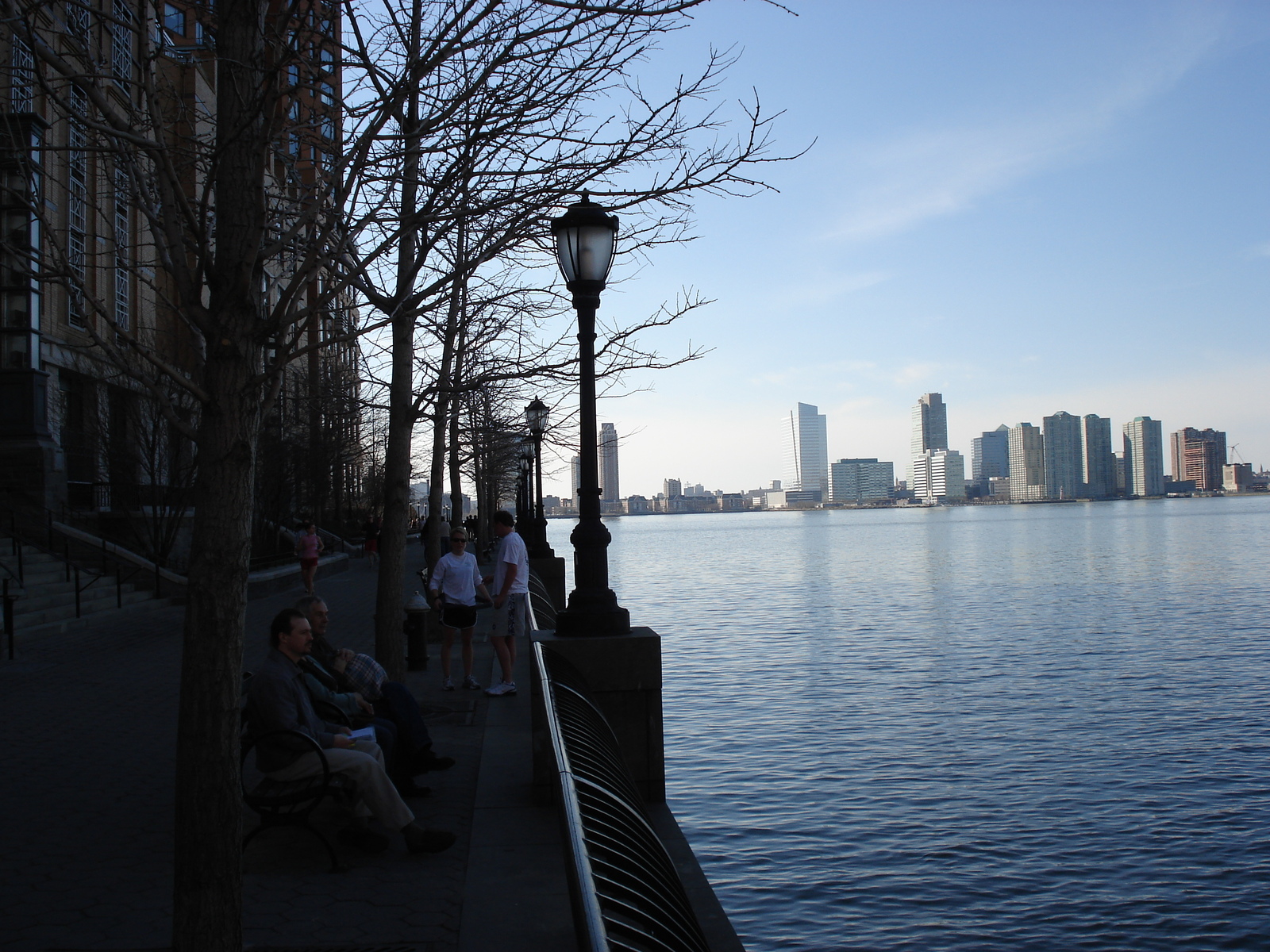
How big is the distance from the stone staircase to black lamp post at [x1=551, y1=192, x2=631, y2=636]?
47.4ft

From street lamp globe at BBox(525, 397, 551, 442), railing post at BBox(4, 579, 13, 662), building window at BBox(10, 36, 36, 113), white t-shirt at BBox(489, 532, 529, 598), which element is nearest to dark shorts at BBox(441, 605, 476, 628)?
white t-shirt at BBox(489, 532, 529, 598)

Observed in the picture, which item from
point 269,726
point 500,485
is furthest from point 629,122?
point 500,485

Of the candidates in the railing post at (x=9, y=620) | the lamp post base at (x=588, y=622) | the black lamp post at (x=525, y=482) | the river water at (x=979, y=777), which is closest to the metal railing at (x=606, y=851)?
the lamp post base at (x=588, y=622)

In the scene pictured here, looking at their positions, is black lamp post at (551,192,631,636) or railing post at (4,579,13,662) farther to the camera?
railing post at (4,579,13,662)

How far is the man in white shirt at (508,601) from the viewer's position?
39.7 ft

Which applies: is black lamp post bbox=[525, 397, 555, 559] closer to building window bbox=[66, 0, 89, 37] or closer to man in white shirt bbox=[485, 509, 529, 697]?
man in white shirt bbox=[485, 509, 529, 697]

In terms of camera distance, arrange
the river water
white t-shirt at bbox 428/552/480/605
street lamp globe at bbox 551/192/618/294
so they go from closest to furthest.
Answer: street lamp globe at bbox 551/192/618/294
the river water
white t-shirt at bbox 428/552/480/605

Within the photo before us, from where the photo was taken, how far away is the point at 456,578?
1281 centimetres

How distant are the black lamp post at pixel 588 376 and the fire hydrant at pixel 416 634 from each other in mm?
7324

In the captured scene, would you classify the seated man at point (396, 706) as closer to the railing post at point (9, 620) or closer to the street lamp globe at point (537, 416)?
the railing post at point (9, 620)

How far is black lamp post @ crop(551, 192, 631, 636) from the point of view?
756cm

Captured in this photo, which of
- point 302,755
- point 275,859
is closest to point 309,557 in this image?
point 275,859

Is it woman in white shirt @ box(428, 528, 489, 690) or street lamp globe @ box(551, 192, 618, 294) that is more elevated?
street lamp globe @ box(551, 192, 618, 294)

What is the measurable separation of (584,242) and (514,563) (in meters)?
5.18
